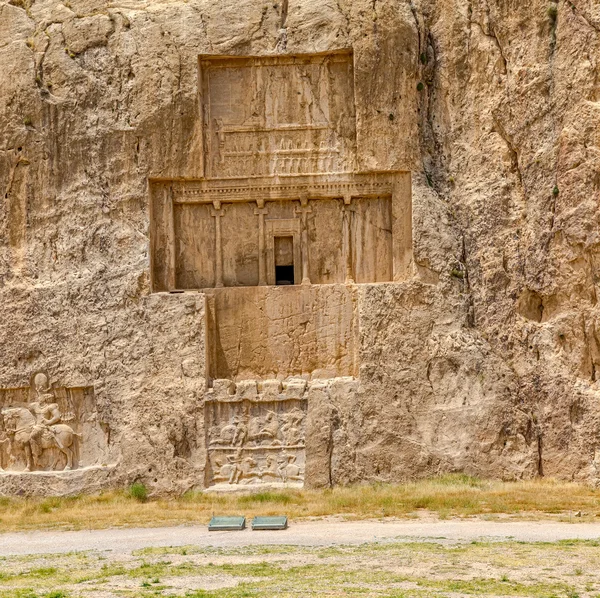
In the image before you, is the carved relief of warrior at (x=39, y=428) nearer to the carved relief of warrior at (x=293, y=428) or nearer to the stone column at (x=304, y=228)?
the carved relief of warrior at (x=293, y=428)

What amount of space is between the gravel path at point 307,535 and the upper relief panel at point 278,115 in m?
7.23

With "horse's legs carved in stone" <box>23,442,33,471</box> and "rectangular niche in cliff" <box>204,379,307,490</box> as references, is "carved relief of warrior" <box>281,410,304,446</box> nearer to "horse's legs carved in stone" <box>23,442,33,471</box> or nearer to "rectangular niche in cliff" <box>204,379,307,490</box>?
"rectangular niche in cliff" <box>204,379,307,490</box>

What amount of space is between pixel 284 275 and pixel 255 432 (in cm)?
328

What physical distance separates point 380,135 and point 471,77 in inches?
83.1

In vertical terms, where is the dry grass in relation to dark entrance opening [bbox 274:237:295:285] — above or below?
below

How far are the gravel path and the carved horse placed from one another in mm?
3328

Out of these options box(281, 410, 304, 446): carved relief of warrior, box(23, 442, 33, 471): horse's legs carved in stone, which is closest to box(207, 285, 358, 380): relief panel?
box(281, 410, 304, 446): carved relief of warrior

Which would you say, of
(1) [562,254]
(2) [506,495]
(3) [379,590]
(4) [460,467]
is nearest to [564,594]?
(3) [379,590]

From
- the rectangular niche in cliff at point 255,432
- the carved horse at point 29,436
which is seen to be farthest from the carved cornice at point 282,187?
the carved horse at point 29,436

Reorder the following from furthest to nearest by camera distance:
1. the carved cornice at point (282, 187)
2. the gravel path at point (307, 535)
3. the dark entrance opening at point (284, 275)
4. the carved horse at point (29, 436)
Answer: the dark entrance opening at point (284, 275) → the carved cornice at point (282, 187) → the carved horse at point (29, 436) → the gravel path at point (307, 535)

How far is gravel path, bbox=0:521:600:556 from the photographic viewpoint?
1473 cm

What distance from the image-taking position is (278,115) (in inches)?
821

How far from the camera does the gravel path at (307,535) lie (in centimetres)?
1473

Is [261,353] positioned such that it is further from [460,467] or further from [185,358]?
Answer: [460,467]
